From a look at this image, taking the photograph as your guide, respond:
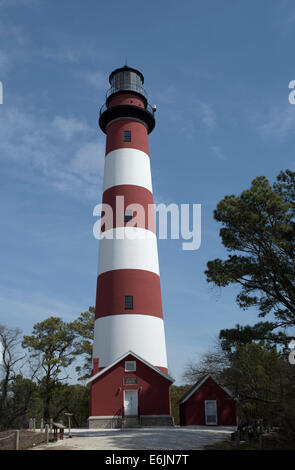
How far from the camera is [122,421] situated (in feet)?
80.7

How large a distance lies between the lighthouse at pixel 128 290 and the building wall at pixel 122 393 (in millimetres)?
52

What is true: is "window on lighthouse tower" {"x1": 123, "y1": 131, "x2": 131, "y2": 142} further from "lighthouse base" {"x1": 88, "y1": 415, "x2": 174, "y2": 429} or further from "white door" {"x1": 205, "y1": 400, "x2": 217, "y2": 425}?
"lighthouse base" {"x1": 88, "y1": 415, "x2": 174, "y2": 429}

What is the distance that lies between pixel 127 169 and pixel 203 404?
15144mm

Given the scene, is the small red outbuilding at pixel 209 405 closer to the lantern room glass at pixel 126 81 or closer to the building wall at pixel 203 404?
the building wall at pixel 203 404

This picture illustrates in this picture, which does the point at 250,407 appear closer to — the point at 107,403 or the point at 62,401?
the point at 107,403

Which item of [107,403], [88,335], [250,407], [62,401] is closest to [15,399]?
[62,401]

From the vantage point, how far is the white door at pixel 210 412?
A: 1005 inches

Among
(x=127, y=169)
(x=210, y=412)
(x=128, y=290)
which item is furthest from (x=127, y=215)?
(x=210, y=412)

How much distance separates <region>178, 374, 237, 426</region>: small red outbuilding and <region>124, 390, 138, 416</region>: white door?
2.90m

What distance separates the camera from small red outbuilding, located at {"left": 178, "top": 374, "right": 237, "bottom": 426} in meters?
25.4

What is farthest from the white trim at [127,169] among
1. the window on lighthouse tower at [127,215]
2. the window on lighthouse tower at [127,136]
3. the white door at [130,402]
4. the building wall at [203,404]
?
the building wall at [203,404]

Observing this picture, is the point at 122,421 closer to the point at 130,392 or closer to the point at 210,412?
the point at 130,392

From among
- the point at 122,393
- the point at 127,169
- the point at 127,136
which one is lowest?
the point at 122,393

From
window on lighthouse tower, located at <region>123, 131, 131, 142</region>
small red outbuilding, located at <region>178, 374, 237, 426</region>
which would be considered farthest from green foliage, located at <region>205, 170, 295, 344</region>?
window on lighthouse tower, located at <region>123, 131, 131, 142</region>
